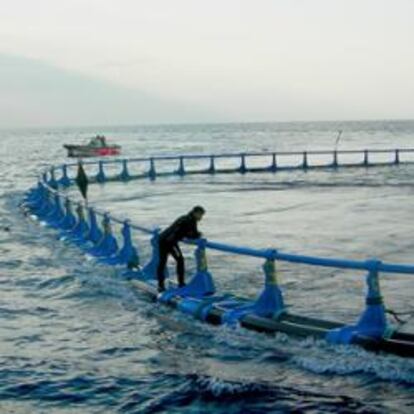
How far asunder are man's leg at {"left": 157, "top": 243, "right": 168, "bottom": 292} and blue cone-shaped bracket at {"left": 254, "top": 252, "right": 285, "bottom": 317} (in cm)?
241

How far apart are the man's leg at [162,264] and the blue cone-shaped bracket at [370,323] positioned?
4246 mm

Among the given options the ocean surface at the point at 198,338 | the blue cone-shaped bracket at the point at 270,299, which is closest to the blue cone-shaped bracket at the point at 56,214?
the ocean surface at the point at 198,338

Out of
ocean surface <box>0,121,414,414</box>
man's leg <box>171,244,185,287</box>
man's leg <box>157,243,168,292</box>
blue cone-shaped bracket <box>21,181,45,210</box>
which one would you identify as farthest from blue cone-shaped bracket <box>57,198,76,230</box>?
man's leg <box>171,244,185,287</box>

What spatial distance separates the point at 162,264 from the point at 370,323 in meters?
4.81

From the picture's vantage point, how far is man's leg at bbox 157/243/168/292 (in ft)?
45.1

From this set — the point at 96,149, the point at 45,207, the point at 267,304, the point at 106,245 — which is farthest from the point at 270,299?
the point at 96,149

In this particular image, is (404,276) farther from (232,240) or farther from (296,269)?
(232,240)

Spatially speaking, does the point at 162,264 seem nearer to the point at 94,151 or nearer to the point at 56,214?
the point at 56,214

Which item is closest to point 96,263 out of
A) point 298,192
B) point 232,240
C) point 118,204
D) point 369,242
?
point 232,240

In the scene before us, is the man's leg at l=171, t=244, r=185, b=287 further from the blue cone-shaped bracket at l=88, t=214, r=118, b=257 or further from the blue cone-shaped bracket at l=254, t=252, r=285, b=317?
the blue cone-shaped bracket at l=88, t=214, r=118, b=257

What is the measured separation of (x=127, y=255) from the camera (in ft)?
58.2

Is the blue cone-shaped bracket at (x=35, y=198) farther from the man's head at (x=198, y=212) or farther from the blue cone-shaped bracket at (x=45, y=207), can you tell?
the man's head at (x=198, y=212)

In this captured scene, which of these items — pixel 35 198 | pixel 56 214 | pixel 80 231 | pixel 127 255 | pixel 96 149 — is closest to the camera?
pixel 127 255

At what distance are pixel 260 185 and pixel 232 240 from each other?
19532 millimetres
